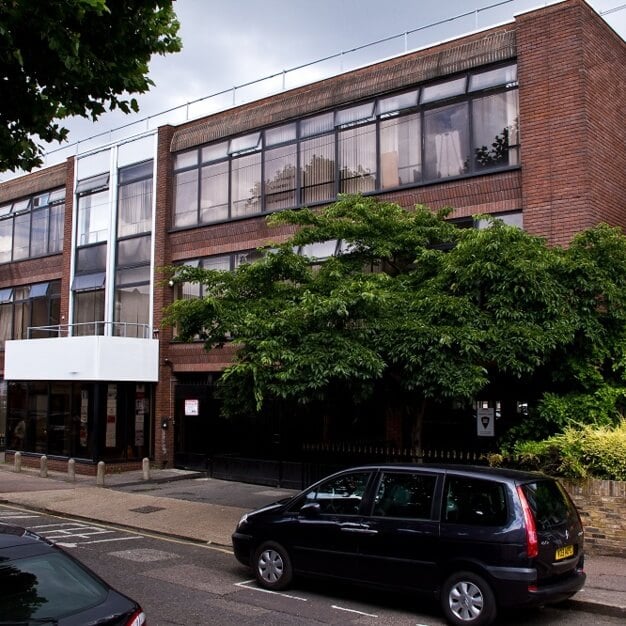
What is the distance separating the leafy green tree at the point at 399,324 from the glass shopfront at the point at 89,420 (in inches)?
389

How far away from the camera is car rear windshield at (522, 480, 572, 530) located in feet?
23.6

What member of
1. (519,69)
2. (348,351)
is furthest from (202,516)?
(519,69)

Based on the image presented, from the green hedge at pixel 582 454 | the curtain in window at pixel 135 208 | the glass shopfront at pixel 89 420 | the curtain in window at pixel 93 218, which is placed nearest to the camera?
the green hedge at pixel 582 454

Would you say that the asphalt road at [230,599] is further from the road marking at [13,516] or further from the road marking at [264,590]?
the road marking at [13,516]

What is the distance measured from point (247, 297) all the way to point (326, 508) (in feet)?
16.6

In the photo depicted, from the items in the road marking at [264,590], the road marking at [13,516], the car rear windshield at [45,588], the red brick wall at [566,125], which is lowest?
the road marking at [13,516]

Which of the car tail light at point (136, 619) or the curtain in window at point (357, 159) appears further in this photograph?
the curtain in window at point (357, 159)

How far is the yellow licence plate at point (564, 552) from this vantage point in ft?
23.3

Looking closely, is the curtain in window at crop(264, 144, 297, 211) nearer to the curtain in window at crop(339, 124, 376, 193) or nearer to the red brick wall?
the curtain in window at crop(339, 124, 376, 193)

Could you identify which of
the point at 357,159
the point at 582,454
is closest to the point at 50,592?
the point at 582,454

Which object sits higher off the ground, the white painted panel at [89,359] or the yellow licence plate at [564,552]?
the white painted panel at [89,359]

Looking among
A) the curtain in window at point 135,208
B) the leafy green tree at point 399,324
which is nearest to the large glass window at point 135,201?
the curtain in window at point 135,208

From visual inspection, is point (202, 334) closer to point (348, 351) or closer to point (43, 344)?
point (348, 351)

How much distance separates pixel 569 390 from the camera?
12.1 m
